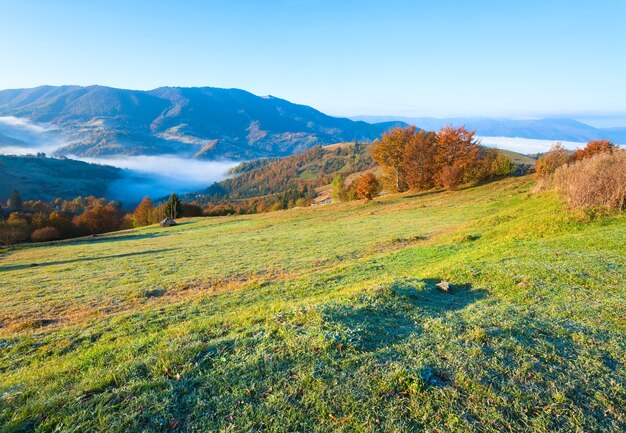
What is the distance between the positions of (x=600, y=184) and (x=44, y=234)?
100853 mm

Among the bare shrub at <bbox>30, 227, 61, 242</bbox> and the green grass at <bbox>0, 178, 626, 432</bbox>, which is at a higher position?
the green grass at <bbox>0, 178, 626, 432</bbox>

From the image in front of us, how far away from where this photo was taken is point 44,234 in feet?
254

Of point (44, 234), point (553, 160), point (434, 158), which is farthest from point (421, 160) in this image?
point (44, 234)

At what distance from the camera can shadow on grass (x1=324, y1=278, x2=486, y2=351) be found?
7.21 meters

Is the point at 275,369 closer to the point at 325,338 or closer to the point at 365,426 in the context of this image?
the point at 325,338

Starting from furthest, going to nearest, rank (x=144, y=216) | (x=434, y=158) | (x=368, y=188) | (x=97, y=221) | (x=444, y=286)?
(x=144, y=216), (x=97, y=221), (x=368, y=188), (x=434, y=158), (x=444, y=286)

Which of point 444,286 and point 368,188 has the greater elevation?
point 444,286

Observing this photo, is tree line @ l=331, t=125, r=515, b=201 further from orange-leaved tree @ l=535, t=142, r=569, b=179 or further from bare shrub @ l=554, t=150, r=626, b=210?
bare shrub @ l=554, t=150, r=626, b=210

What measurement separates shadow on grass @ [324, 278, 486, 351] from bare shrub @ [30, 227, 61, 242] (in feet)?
308

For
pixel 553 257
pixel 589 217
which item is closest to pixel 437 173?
pixel 589 217

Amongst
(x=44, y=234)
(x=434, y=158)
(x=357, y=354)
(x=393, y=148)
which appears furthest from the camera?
(x=44, y=234)

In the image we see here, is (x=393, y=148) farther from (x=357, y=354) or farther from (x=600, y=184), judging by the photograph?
(x=357, y=354)

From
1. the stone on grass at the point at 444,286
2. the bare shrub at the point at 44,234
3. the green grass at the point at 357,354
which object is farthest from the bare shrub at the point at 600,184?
the bare shrub at the point at 44,234

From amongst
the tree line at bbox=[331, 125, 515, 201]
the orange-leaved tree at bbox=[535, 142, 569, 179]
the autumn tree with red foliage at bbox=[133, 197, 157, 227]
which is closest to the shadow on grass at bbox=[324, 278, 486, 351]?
the orange-leaved tree at bbox=[535, 142, 569, 179]
